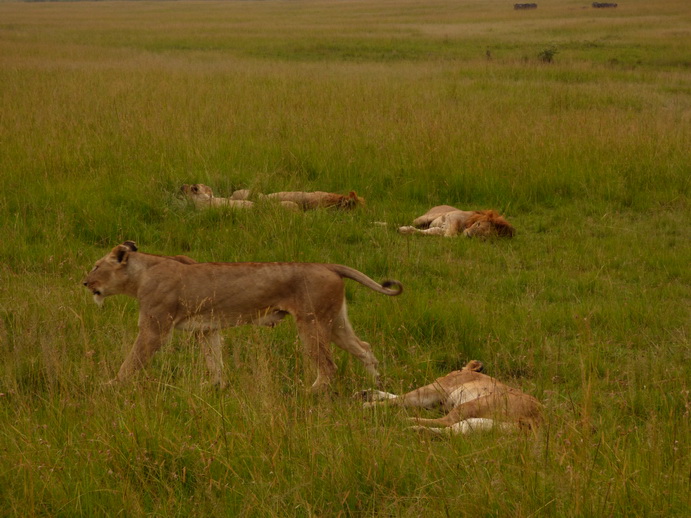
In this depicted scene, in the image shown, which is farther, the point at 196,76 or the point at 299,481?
the point at 196,76

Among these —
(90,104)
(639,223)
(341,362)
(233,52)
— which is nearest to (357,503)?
(341,362)

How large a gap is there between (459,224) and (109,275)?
4.78m

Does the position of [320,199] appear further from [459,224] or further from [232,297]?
[232,297]

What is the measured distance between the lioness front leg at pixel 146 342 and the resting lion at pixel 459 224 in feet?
14.0

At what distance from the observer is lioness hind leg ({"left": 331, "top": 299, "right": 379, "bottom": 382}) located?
551 cm

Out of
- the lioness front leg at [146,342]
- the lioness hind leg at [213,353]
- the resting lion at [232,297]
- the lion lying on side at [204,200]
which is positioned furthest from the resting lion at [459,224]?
the lioness front leg at [146,342]

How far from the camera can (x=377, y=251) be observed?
8.08 meters

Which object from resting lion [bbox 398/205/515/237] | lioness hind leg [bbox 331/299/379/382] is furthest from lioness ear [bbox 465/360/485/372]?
resting lion [bbox 398/205/515/237]

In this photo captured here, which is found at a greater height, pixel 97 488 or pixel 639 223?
pixel 97 488

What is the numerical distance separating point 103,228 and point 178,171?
1865 millimetres

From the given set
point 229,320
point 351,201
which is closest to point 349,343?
point 229,320

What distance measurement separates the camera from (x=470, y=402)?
4703 millimetres

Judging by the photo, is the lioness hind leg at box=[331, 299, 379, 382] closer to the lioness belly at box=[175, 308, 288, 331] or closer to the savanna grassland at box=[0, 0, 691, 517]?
the savanna grassland at box=[0, 0, 691, 517]

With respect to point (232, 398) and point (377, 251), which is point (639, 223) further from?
point (232, 398)
